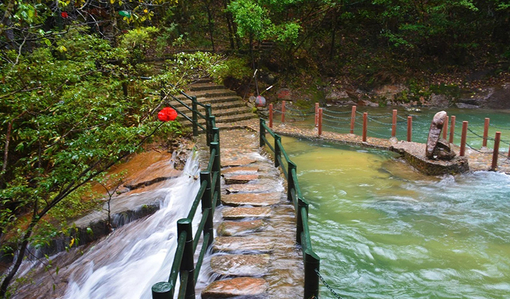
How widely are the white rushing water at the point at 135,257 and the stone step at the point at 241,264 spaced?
45.7 inches

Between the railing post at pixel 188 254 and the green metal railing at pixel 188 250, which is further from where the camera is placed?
the railing post at pixel 188 254

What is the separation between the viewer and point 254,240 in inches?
195

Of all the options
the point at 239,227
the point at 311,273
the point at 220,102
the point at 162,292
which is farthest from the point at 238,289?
the point at 220,102

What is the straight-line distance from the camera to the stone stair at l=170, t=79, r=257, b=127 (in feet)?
42.8

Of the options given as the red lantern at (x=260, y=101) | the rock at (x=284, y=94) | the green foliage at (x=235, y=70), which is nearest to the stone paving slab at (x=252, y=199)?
the red lantern at (x=260, y=101)

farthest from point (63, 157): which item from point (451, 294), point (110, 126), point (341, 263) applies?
point (451, 294)

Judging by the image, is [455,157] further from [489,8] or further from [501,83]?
[489,8]

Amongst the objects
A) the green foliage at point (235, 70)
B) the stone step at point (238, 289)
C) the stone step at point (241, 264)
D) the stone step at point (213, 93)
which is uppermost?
the green foliage at point (235, 70)

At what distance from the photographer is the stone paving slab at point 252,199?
6.10 metres

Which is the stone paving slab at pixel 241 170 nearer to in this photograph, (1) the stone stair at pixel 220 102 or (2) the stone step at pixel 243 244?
(2) the stone step at pixel 243 244

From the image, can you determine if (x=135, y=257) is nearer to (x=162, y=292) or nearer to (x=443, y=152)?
(x=162, y=292)

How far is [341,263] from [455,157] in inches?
212

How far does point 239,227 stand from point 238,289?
1.43 m

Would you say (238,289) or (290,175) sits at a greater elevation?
(290,175)
